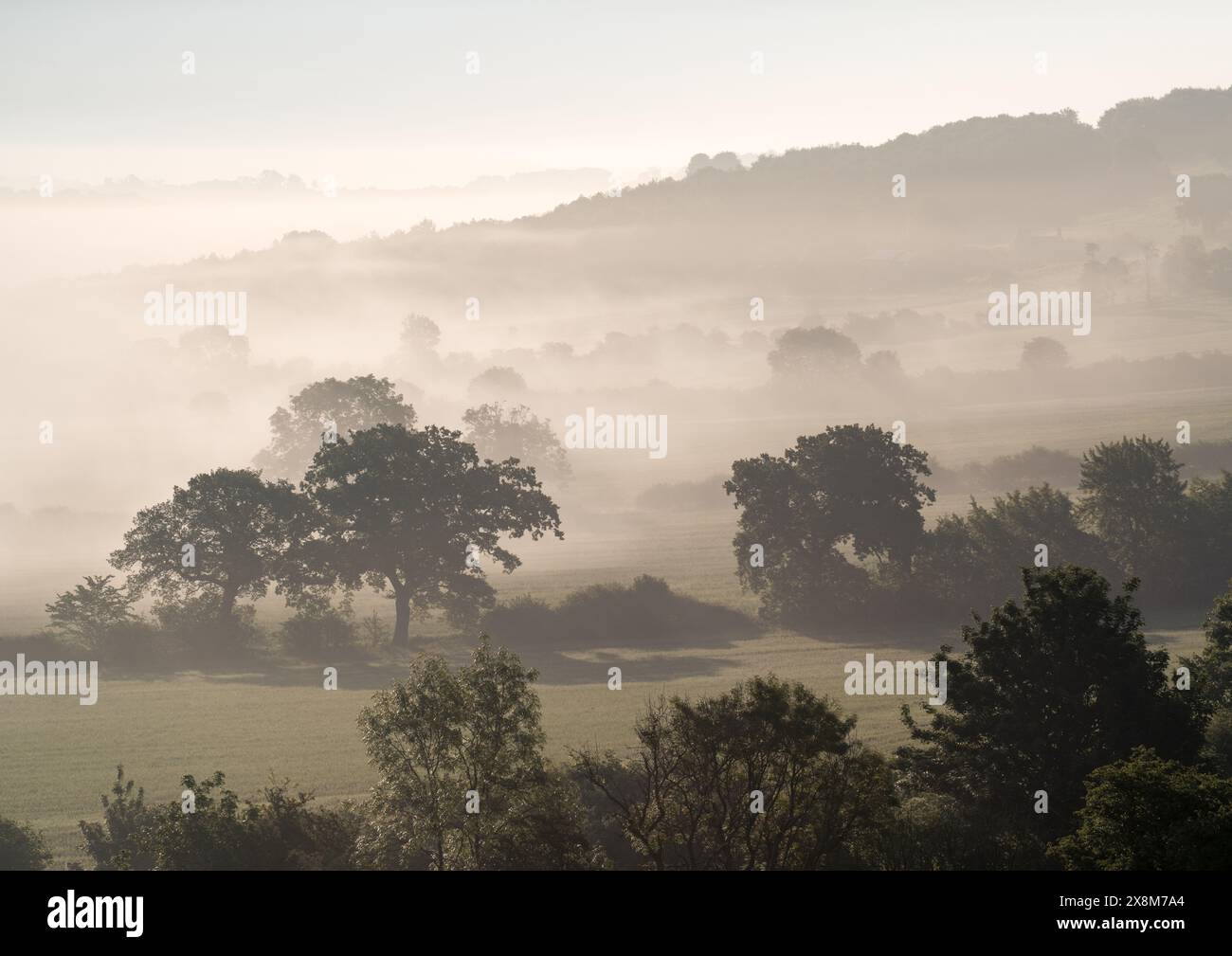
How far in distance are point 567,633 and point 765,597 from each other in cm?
1550

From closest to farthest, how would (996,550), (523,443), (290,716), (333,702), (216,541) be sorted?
(290,716), (333,702), (996,550), (216,541), (523,443)

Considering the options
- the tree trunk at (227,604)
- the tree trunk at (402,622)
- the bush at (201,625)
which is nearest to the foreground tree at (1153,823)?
the tree trunk at (402,622)

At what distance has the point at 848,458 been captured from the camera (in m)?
96.1

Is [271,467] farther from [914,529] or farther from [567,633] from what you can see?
[914,529]

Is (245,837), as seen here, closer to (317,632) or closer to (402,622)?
(402,622)

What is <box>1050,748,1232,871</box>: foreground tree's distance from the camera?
29.7 meters

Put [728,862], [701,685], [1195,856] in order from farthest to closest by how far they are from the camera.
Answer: [701,685]
[728,862]
[1195,856]

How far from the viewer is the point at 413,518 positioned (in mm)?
94625

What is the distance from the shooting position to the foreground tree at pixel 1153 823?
29734 mm

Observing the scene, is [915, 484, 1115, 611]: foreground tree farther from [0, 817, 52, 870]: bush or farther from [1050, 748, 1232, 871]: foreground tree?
[0, 817, 52, 870]: bush

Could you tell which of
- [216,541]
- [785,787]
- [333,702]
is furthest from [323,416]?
[785,787]

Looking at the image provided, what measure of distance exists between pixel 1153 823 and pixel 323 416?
447 ft

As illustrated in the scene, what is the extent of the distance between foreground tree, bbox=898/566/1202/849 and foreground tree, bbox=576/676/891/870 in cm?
692
